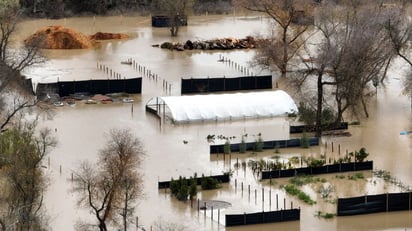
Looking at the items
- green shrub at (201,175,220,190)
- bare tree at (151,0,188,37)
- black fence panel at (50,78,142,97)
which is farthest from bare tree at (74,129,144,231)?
bare tree at (151,0,188,37)

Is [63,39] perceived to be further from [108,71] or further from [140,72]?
[140,72]

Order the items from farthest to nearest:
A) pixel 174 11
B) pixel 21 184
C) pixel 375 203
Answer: pixel 174 11 → pixel 375 203 → pixel 21 184

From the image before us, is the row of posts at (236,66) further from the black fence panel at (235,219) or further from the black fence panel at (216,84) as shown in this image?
the black fence panel at (235,219)

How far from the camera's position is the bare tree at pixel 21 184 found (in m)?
20.6

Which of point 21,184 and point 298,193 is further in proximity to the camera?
point 298,193

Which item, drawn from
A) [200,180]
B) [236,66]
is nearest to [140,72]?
[236,66]

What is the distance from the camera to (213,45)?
47844 millimetres

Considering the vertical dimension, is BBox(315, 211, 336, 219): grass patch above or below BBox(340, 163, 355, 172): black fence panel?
below

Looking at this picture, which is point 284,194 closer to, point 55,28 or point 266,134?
point 266,134

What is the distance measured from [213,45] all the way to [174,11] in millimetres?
4335

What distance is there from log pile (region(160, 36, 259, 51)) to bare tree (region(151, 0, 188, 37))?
3222 mm

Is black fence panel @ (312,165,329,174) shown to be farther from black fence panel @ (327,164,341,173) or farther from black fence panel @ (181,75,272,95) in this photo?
black fence panel @ (181,75,272,95)

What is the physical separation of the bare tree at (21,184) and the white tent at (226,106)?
25.1 ft

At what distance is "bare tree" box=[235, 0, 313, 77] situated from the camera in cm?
4031
